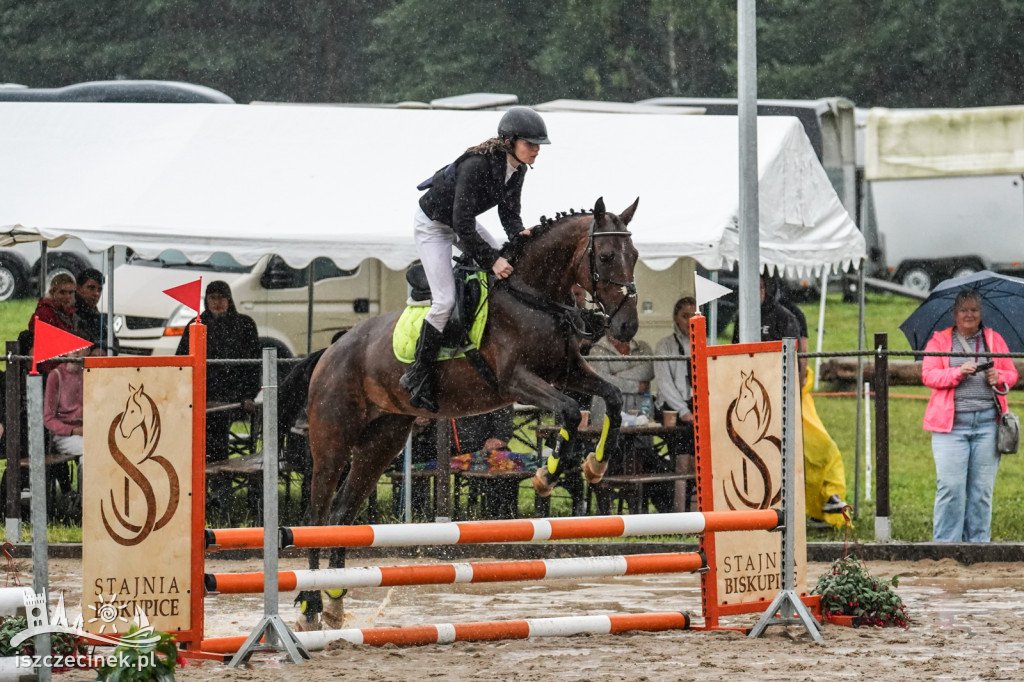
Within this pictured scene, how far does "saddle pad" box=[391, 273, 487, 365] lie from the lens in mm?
6684

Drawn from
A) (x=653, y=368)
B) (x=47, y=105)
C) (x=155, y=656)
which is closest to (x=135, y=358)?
(x=155, y=656)

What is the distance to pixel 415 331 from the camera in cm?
689

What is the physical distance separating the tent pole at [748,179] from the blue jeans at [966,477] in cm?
147

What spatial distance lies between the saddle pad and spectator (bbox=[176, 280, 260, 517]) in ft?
10.8

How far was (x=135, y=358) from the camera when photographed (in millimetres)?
5418

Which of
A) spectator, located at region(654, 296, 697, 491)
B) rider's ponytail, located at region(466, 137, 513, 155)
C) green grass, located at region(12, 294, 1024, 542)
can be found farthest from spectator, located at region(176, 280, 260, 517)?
rider's ponytail, located at region(466, 137, 513, 155)

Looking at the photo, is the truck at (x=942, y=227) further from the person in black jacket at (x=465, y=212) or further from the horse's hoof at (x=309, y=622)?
the horse's hoof at (x=309, y=622)

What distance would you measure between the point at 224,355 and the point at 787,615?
5344 millimetres

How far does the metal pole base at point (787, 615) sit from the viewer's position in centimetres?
609

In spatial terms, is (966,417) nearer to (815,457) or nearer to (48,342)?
(815,457)

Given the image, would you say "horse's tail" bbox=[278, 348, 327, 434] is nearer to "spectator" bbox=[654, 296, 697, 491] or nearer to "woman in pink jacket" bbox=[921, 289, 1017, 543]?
"spectator" bbox=[654, 296, 697, 491]

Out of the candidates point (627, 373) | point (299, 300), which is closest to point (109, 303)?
point (299, 300)

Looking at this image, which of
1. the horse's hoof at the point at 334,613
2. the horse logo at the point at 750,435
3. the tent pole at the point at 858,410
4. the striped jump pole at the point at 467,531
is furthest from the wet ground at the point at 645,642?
the tent pole at the point at 858,410

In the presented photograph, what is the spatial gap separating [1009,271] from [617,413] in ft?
60.7
